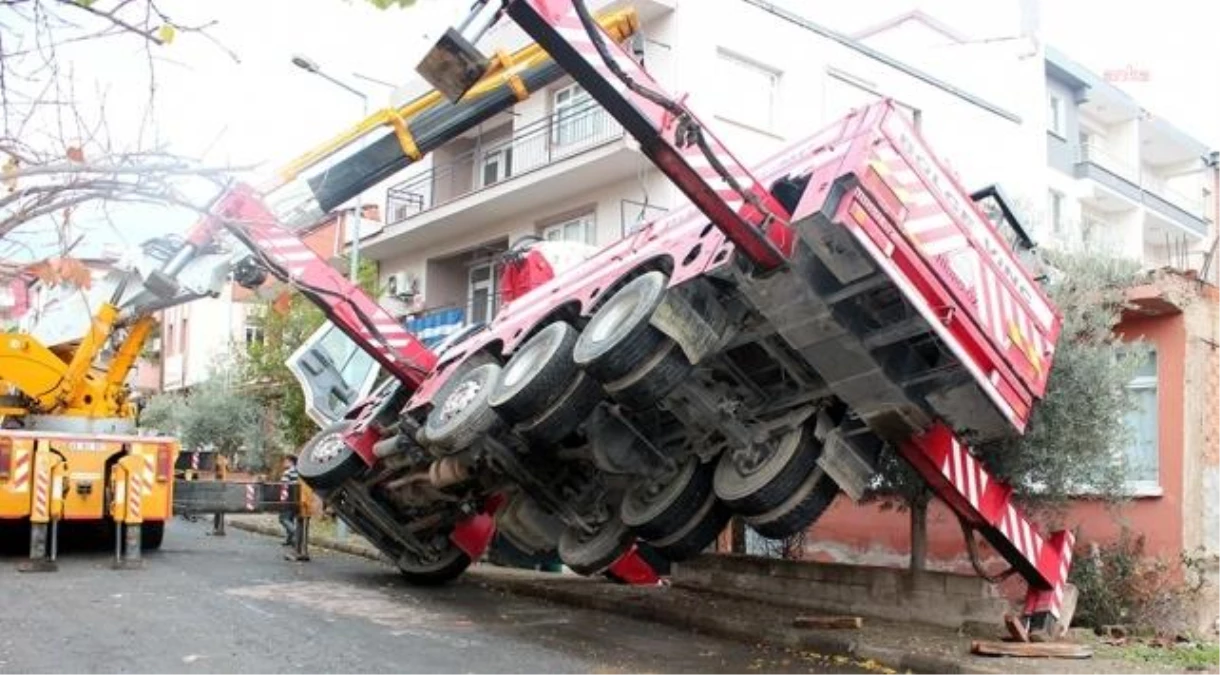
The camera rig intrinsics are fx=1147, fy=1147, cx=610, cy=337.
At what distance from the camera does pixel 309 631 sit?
28.3ft

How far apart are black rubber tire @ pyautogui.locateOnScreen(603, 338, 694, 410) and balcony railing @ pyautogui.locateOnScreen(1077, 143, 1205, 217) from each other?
25.1m

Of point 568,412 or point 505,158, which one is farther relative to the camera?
point 505,158

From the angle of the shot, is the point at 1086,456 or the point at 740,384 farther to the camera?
the point at 1086,456

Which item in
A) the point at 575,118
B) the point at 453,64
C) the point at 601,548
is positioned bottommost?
the point at 601,548

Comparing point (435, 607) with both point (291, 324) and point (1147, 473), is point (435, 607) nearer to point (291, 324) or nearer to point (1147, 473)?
point (1147, 473)

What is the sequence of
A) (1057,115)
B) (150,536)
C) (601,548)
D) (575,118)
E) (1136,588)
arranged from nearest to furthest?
(601,548) < (1136,588) < (150,536) < (575,118) < (1057,115)

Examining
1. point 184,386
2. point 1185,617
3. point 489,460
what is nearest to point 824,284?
point 489,460

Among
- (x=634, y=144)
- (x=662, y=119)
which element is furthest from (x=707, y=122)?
(x=662, y=119)

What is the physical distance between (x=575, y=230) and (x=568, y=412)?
12904 millimetres

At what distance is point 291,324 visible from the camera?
21281 millimetres

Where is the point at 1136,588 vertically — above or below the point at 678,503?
below

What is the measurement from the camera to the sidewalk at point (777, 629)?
7875 millimetres

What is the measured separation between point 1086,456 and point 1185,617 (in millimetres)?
1768

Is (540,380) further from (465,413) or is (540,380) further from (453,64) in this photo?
(453,64)
